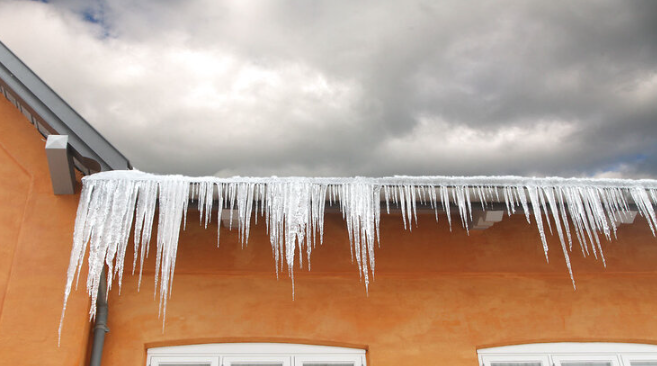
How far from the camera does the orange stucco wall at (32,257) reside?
12.3 feet

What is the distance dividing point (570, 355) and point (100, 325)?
4.32 metres

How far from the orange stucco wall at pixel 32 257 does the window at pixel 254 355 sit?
0.73 meters

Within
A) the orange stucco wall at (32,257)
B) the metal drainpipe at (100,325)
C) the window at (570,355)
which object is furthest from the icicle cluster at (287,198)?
the window at (570,355)

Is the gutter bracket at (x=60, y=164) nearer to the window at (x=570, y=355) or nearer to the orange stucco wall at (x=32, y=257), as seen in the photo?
the orange stucco wall at (x=32, y=257)

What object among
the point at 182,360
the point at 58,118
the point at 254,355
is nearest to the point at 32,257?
the point at 58,118

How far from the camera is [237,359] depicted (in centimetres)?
428

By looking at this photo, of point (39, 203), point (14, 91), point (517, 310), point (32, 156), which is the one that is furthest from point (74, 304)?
point (517, 310)

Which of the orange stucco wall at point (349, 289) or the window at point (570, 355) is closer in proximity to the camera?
the orange stucco wall at point (349, 289)

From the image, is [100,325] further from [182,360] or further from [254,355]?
[254,355]

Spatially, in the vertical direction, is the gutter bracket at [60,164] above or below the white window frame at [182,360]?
above

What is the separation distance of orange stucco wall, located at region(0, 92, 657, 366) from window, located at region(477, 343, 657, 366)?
0.27ft

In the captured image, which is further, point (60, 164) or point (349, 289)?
point (349, 289)

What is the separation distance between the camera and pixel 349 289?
15.1 ft

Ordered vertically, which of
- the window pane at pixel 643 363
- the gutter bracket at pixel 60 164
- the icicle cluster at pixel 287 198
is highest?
the gutter bracket at pixel 60 164
